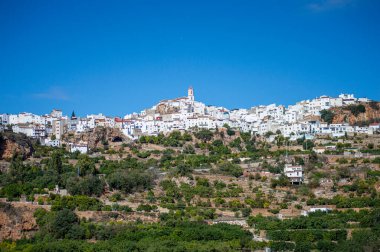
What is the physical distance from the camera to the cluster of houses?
57.3 metres

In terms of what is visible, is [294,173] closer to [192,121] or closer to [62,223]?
[62,223]

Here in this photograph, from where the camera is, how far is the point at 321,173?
41500 mm

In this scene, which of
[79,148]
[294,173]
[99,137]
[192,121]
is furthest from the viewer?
[192,121]

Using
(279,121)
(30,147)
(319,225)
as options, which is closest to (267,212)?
(319,225)

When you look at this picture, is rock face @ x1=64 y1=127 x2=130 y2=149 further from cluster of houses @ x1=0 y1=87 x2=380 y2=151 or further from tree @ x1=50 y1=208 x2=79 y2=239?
tree @ x1=50 y1=208 x2=79 y2=239

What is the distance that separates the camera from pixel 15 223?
3094cm

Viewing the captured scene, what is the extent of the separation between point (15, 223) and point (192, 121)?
3283cm

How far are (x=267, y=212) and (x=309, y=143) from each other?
16.7m

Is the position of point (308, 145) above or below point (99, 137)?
below

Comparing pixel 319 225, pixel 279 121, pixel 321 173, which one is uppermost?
pixel 279 121

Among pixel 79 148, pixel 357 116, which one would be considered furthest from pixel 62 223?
pixel 357 116

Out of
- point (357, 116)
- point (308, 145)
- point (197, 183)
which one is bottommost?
point (197, 183)

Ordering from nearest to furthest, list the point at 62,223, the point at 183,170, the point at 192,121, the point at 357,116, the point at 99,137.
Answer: the point at 62,223, the point at 183,170, the point at 99,137, the point at 357,116, the point at 192,121

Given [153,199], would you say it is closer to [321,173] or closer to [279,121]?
[321,173]
